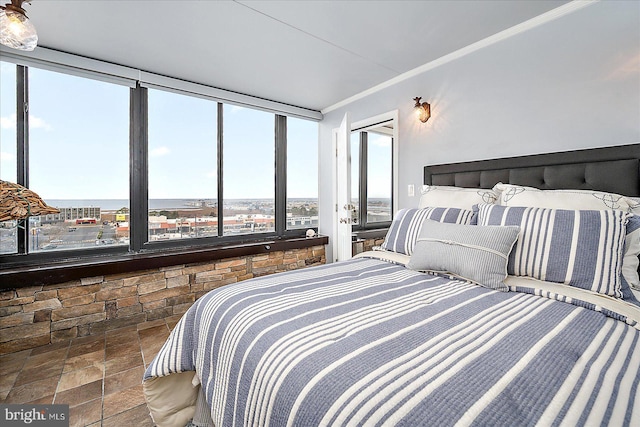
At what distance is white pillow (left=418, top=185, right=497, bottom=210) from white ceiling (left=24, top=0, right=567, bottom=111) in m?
1.21

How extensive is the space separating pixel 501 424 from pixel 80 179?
11.2ft

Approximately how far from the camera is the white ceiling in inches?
76.1

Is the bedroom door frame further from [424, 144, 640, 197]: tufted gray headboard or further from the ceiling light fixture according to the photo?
the ceiling light fixture

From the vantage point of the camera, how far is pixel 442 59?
2625mm

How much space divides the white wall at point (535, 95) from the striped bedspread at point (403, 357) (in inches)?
53.6

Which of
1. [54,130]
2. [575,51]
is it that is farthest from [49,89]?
[575,51]

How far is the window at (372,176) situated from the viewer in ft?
14.2

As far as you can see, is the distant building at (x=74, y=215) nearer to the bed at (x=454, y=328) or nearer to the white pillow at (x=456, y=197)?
the bed at (x=454, y=328)

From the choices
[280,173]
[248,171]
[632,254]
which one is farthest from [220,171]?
[632,254]

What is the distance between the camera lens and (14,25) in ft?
4.33

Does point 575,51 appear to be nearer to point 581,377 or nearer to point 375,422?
point 581,377

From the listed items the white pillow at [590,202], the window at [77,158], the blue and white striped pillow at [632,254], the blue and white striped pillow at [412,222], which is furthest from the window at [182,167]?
the blue and white striped pillow at [632,254]

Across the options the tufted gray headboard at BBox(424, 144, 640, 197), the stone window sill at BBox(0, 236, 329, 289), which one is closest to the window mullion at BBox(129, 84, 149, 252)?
the stone window sill at BBox(0, 236, 329, 289)

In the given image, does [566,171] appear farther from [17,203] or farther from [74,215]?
[74,215]
